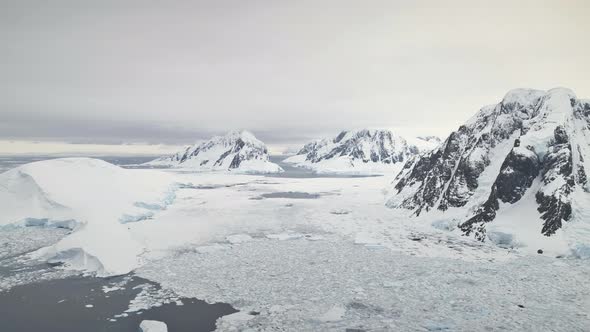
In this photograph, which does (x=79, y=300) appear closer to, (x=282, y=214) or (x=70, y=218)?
(x=70, y=218)

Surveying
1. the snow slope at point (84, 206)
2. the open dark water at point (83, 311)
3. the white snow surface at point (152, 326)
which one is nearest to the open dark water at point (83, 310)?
the open dark water at point (83, 311)

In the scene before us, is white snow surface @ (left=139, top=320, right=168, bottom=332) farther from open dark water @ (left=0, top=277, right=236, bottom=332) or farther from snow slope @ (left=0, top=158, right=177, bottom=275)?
snow slope @ (left=0, top=158, right=177, bottom=275)

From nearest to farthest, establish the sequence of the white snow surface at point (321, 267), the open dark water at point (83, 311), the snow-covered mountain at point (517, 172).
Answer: the open dark water at point (83, 311) < the white snow surface at point (321, 267) < the snow-covered mountain at point (517, 172)

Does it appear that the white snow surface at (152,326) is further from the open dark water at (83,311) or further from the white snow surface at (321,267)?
the white snow surface at (321,267)

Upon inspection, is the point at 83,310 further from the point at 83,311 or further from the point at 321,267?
the point at 321,267

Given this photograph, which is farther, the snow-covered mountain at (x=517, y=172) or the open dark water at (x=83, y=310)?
the snow-covered mountain at (x=517, y=172)

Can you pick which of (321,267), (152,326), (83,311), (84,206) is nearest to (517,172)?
(321,267)

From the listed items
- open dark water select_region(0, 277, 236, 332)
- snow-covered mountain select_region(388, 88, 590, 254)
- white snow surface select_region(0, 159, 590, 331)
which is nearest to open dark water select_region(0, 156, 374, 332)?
open dark water select_region(0, 277, 236, 332)
